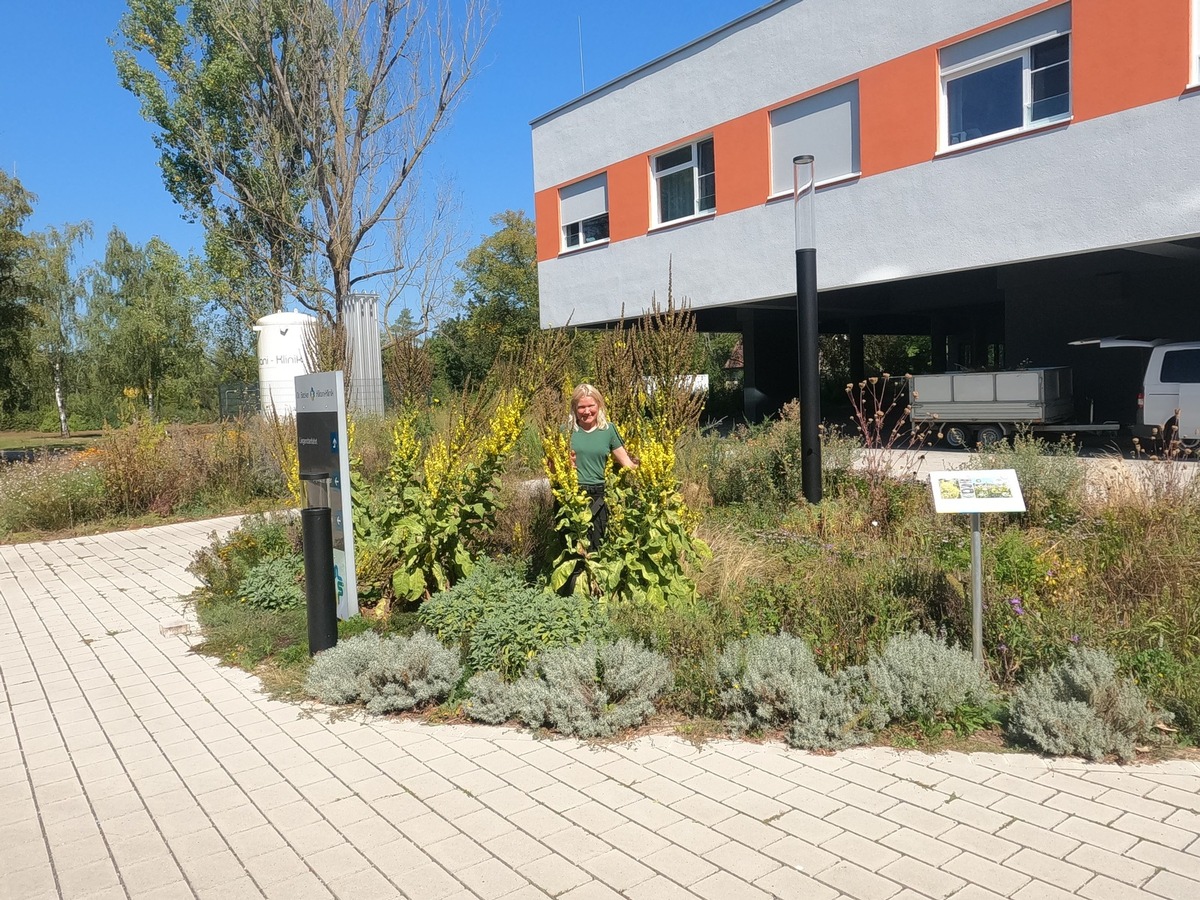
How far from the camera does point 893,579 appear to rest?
544 cm

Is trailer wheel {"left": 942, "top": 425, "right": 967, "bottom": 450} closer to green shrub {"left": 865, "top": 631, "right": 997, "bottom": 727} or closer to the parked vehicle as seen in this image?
the parked vehicle

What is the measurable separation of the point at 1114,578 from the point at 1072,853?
2841 mm

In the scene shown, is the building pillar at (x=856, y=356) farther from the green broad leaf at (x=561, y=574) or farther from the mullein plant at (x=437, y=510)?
the green broad leaf at (x=561, y=574)

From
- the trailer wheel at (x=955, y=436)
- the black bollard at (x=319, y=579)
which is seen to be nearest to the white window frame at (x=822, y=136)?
the trailer wheel at (x=955, y=436)

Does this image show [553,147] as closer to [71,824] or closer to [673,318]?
[673,318]

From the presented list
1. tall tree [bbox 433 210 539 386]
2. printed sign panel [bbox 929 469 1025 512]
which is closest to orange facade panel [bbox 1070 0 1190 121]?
printed sign panel [bbox 929 469 1025 512]

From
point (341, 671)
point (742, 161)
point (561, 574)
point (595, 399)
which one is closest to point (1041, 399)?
point (742, 161)

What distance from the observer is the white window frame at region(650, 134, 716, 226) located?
56.8 ft

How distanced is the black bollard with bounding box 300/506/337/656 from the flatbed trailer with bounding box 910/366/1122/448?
12.3 metres

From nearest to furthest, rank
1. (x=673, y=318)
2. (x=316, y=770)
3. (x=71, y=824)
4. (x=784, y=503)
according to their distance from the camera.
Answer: (x=71, y=824), (x=316, y=770), (x=673, y=318), (x=784, y=503)

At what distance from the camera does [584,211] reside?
2028 cm

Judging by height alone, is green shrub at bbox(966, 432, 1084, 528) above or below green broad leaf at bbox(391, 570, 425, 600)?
above

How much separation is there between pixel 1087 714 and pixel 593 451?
3406mm

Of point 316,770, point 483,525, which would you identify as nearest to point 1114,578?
point 483,525
